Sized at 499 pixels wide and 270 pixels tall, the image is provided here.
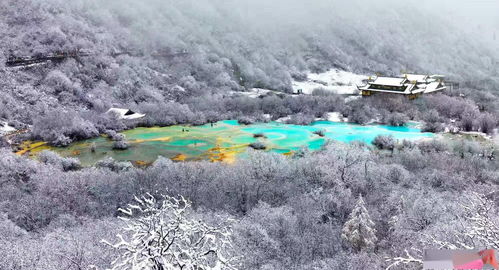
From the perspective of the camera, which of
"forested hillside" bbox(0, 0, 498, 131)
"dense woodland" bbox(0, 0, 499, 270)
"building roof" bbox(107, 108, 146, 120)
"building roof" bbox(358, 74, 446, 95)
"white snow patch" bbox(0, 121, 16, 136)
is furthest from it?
"building roof" bbox(358, 74, 446, 95)

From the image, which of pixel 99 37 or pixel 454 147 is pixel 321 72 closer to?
pixel 99 37

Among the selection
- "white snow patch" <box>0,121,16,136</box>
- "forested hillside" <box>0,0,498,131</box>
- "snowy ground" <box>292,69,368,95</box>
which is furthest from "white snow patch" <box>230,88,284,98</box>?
"white snow patch" <box>0,121,16,136</box>

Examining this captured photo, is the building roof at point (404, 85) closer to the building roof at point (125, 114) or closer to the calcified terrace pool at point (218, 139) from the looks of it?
the calcified terrace pool at point (218, 139)

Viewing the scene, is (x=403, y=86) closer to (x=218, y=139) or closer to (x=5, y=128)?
(x=218, y=139)

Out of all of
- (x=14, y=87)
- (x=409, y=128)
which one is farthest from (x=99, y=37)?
(x=409, y=128)

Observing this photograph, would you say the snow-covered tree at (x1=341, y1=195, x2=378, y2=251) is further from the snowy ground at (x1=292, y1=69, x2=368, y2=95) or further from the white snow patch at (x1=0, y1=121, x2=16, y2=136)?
the snowy ground at (x1=292, y1=69, x2=368, y2=95)

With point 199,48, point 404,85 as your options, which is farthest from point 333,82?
point 199,48

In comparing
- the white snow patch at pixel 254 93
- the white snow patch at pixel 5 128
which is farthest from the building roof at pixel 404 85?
the white snow patch at pixel 5 128

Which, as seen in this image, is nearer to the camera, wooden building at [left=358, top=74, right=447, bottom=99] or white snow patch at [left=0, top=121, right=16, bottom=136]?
white snow patch at [left=0, top=121, right=16, bottom=136]

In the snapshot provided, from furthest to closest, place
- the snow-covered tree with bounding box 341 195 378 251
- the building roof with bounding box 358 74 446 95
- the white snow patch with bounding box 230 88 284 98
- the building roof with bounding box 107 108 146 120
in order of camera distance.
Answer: the white snow patch with bounding box 230 88 284 98, the building roof with bounding box 358 74 446 95, the building roof with bounding box 107 108 146 120, the snow-covered tree with bounding box 341 195 378 251
